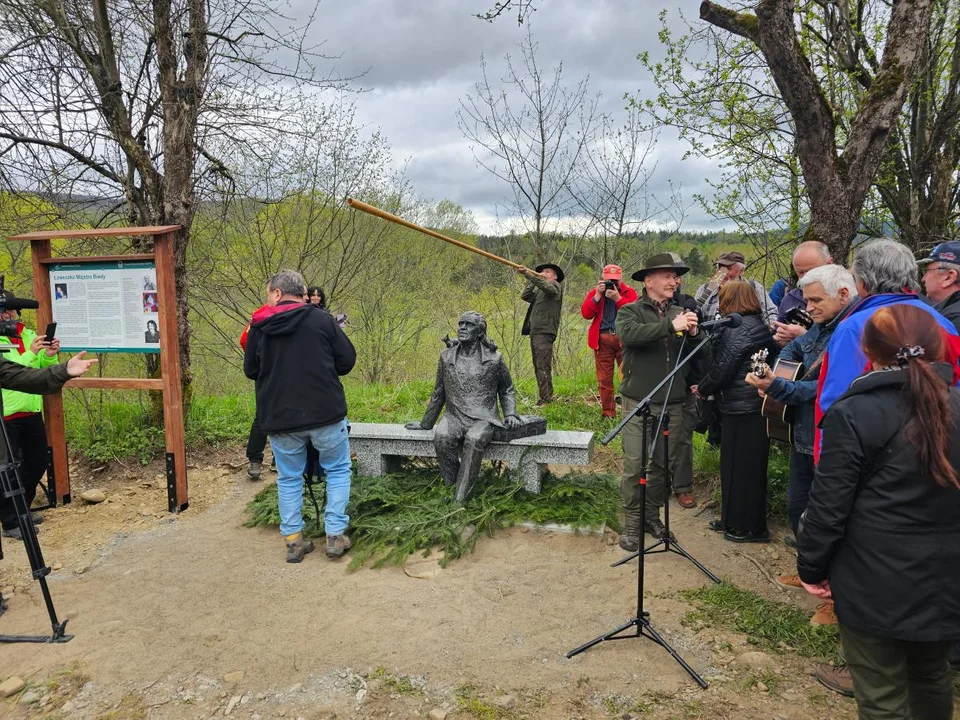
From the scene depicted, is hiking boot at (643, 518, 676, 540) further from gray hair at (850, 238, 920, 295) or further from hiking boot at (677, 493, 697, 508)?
gray hair at (850, 238, 920, 295)

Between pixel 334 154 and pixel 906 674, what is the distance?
8.92 m

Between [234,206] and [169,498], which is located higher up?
[234,206]

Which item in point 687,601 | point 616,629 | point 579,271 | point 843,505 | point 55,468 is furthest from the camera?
point 579,271

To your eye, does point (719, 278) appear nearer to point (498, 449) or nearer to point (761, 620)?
point (498, 449)

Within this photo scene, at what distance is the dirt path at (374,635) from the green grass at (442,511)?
0.49 feet

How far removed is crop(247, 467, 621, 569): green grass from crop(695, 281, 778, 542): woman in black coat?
92cm

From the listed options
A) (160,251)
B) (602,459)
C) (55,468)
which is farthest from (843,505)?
(55,468)

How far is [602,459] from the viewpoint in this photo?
6.57 metres

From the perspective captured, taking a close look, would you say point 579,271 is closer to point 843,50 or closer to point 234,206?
point 843,50

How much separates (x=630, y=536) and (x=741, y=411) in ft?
3.88

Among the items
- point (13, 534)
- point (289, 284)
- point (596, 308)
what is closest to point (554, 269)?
point (596, 308)

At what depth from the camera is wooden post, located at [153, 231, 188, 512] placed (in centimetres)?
529

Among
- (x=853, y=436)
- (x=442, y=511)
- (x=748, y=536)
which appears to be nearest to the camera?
(x=853, y=436)

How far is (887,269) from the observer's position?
2793 mm
